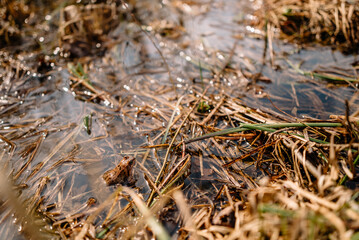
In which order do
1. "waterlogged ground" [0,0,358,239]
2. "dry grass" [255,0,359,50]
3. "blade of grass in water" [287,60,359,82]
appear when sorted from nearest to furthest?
"waterlogged ground" [0,0,358,239] < "blade of grass in water" [287,60,359,82] < "dry grass" [255,0,359,50]

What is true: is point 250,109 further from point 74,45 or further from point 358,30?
point 74,45

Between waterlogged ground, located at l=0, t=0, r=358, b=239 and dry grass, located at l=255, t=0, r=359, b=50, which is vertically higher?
dry grass, located at l=255, t=0, r=359, b=50

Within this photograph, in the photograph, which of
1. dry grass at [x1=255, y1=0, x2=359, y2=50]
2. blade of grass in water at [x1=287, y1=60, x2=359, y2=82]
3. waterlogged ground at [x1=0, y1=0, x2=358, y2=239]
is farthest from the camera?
dry grass at [x1=255, y1=0, x2=359, y2=50]

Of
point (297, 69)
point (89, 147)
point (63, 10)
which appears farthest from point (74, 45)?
point (297, 69)

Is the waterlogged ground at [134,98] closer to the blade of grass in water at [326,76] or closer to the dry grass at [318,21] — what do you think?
the blade of grass in water at [326,76]

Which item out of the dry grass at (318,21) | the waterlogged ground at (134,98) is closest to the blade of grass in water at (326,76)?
the waterlogged ground at (134,98)

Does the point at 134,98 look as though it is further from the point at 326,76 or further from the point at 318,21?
the point at 318,21

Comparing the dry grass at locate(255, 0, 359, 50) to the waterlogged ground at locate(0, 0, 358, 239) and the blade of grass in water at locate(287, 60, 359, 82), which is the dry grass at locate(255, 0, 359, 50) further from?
the blade of grass in water at locate(287, 60, 359, 82)

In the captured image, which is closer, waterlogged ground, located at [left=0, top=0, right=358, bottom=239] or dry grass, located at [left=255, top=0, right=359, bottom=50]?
waterlogged ground, located at [left=0, top=0, right=358, bottom=239]

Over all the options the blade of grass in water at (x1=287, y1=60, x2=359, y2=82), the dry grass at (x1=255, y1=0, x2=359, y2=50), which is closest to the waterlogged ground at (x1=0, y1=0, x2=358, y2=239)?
the blade of grass in water at (x1=287, y1=60, x2=359, y2=82)

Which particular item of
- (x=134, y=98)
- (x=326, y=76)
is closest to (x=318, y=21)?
(x=326, y=76)
